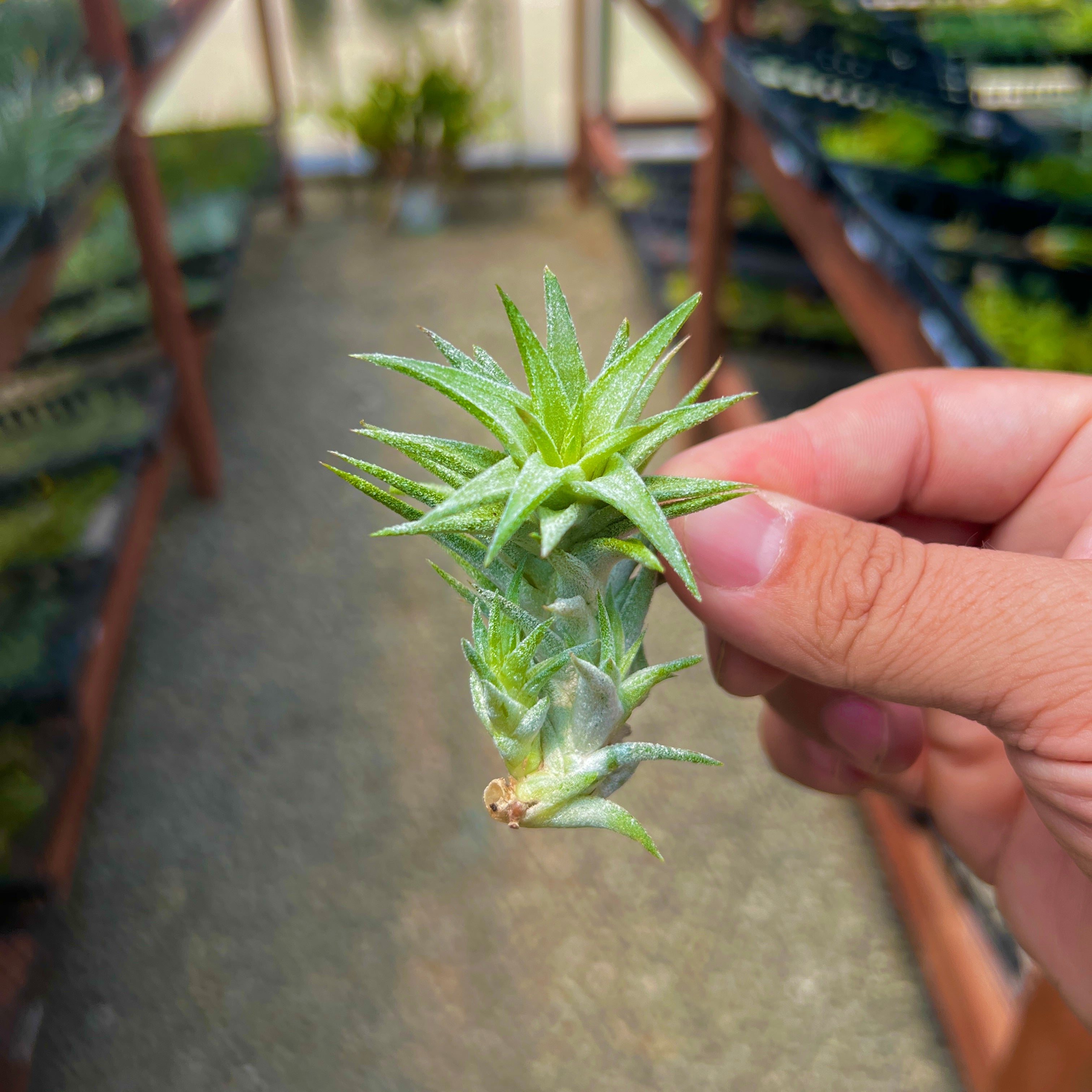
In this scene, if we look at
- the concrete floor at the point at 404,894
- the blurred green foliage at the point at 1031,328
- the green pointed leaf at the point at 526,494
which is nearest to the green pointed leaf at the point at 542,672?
the green pointed leaf at the point at 526,494

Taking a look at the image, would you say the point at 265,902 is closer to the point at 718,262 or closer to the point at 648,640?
the point at 648,640

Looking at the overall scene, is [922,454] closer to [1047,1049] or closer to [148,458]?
[1047,1049]

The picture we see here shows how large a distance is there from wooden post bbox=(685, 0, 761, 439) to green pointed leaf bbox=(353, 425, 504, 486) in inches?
84.2

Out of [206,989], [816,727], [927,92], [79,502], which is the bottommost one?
[206,989]

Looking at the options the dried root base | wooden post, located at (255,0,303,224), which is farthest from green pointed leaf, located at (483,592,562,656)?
wooden post, located at (255,0,303,224)

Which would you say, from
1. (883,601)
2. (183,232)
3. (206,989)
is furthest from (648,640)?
(183,232)

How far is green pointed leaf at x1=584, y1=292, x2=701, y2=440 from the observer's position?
2.16ft

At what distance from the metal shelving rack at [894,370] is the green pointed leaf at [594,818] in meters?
0.99

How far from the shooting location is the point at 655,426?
0.64 meters

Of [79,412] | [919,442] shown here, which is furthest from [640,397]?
[79,412]

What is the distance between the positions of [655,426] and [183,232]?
3.40 metres

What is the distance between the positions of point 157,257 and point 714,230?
1.70 meters

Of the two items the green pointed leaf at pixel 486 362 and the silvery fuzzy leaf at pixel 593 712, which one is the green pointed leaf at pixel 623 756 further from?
the green pointed leaf at pixel 486 362

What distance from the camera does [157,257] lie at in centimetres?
279
